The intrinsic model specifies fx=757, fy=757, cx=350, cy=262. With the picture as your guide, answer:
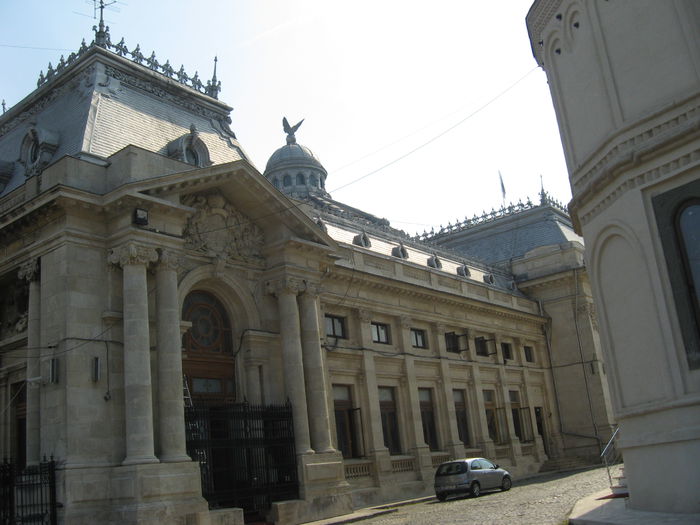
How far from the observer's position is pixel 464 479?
91.3 feet

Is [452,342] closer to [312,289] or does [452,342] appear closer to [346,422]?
[346,422]

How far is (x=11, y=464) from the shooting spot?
19875 mm

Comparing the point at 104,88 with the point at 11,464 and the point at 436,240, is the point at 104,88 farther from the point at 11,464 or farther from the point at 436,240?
the point at 436,240

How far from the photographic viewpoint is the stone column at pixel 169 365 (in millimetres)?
20516

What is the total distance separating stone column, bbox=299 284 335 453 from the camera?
83.1ft

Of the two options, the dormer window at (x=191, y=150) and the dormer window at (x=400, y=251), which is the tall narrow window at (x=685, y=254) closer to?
the dormer window at (x=191, y=150)

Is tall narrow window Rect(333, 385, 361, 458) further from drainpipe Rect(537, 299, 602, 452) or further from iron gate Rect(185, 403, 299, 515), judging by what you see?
drainpipe Rect(537, 299, 602, 452)

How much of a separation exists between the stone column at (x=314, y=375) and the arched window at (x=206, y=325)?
267 cm

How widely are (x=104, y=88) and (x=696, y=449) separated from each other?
21.5m

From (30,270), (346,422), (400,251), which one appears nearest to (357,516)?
(346,422)

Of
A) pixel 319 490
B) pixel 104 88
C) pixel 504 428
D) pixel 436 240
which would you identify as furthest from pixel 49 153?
pixel 436 240

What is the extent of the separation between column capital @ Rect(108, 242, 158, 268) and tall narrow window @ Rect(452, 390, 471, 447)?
65.1ft

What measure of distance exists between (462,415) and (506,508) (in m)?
16.0

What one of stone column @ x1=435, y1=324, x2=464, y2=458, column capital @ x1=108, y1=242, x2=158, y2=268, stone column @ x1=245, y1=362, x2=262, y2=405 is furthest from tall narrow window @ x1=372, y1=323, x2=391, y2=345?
column capital @ x1=108, y1=242, x2=158, y2=268
